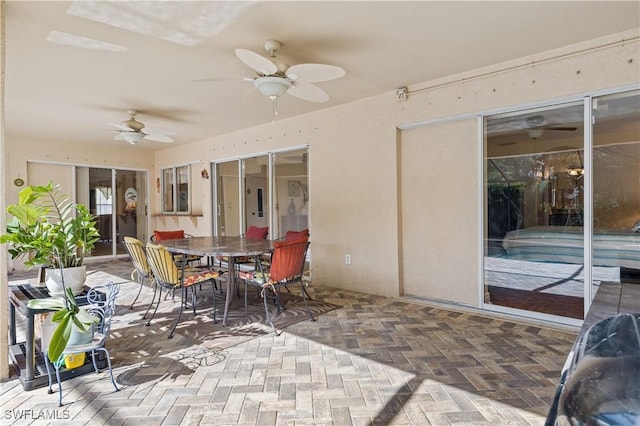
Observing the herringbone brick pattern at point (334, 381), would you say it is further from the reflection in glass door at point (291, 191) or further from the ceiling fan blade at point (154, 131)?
the ceiling fan blade at point (154, 131)

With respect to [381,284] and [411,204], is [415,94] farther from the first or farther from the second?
[381,284]

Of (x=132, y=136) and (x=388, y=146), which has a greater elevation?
(x=132, y=136)

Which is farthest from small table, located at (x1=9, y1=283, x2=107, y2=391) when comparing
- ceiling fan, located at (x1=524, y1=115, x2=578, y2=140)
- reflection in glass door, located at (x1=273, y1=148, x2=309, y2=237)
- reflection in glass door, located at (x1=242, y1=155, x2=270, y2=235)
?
ceiling fan, located at (x1=524, y1=115, x2=578, y2=140)

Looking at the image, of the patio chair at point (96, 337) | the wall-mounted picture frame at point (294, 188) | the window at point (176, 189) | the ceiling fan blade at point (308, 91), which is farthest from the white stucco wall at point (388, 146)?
the patio chair at point (96, 337)

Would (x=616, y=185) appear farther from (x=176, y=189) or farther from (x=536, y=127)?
(x=176, y=189)

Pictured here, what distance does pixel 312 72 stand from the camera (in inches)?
99.3

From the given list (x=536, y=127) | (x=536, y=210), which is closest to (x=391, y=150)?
(x=536, y=127)

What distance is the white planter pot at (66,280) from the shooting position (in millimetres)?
2359

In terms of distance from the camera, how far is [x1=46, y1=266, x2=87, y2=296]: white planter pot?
236 centimetres

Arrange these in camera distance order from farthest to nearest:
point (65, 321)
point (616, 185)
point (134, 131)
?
point (134, 131) < point (616, 185) < point (65, 321)

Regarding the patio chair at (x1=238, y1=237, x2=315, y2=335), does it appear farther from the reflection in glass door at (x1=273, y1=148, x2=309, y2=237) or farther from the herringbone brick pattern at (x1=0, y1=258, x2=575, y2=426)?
the reflection in glass door at (x1=273, y1=148, x2=309, y2=237)

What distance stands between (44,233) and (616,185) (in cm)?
439

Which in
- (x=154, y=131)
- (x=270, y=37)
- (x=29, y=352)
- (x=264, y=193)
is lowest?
(x=29, y=352)

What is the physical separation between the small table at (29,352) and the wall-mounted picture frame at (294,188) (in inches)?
126
